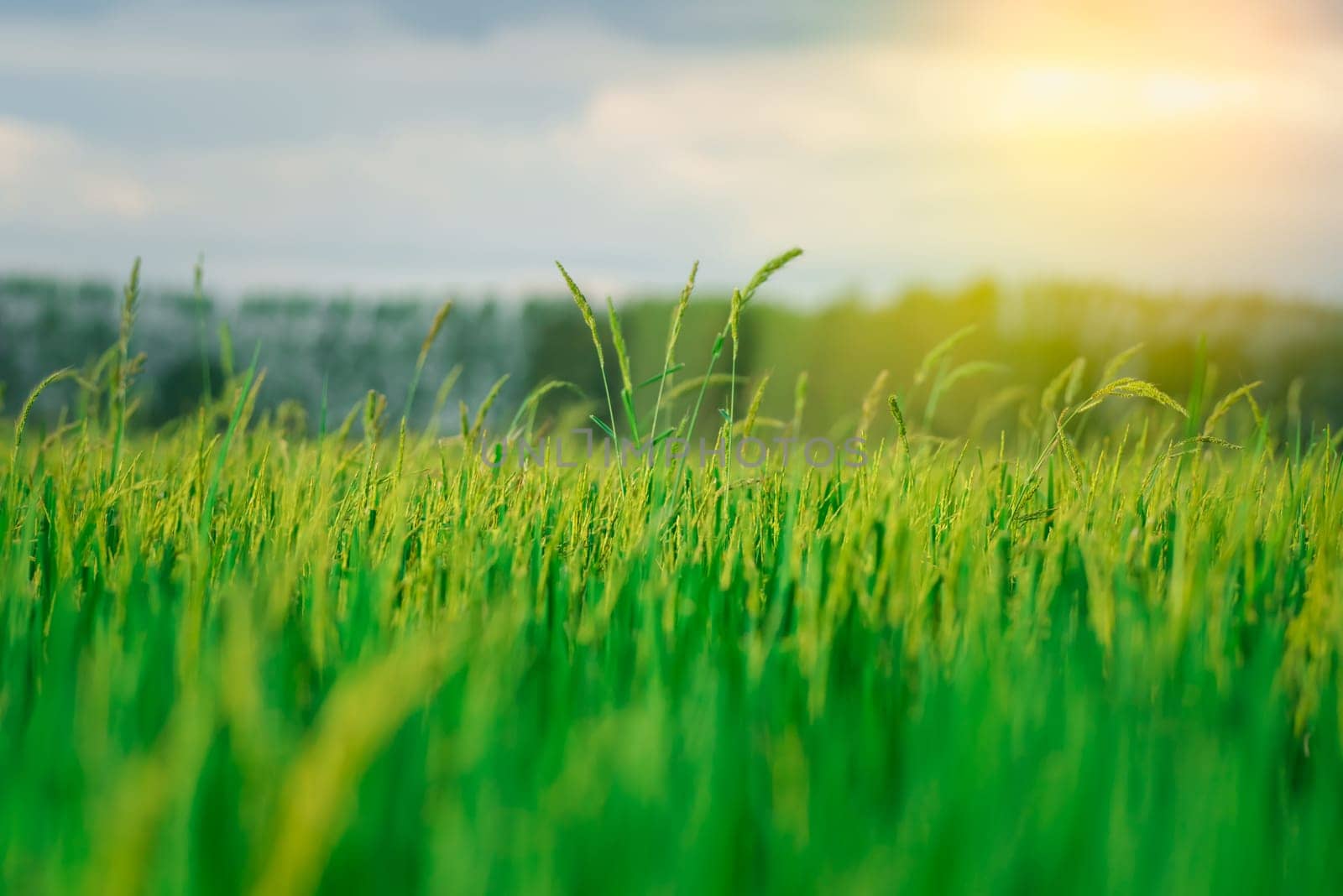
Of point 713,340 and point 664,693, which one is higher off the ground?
point 713,340

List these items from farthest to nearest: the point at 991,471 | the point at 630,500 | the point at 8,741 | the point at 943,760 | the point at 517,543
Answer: the point at 991,471
the point at 630,500
the point at 517,543
the point at 8,741
the point at 943,760

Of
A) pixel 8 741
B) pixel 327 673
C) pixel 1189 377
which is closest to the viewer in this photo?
pixel 8 741

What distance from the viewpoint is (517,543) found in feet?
5.30

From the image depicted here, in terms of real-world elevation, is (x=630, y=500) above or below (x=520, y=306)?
below

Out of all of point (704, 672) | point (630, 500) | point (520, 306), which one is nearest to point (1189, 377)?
point (520, 306)

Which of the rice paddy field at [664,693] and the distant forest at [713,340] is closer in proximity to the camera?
the rice paddy field at [664,693]

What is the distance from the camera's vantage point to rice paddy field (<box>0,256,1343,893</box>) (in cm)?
79

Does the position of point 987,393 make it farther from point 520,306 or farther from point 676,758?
point 676,758

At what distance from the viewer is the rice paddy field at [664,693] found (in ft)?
2.59

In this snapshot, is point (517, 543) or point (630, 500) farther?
point (630, 500)

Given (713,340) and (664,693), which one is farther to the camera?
(713,340)

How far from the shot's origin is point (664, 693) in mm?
1107

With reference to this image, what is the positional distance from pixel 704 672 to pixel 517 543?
0.57 meters

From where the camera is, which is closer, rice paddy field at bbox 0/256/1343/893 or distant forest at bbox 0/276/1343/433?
rice paddy field at bbox 0/256/1343/893
